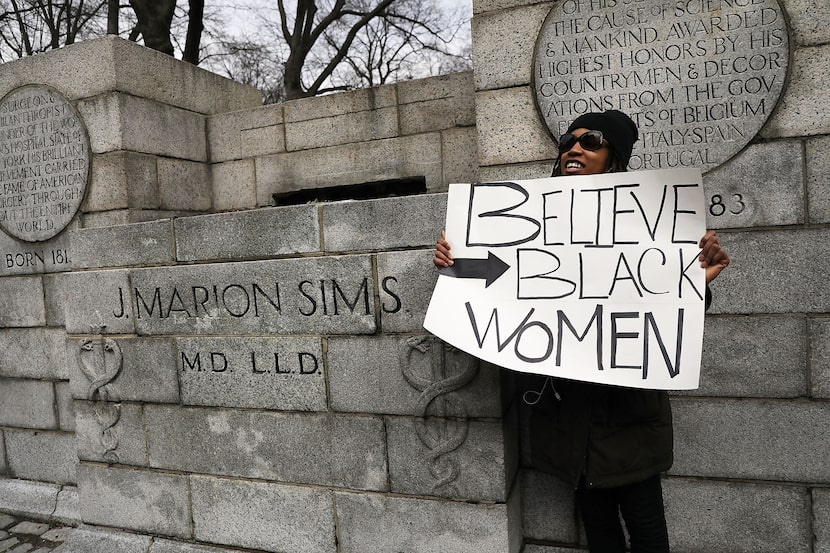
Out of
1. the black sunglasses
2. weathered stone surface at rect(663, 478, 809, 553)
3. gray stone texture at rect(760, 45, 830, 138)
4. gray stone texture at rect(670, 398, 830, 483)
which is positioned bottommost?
weathered stone surface at rect(663, 478, 809, 553)

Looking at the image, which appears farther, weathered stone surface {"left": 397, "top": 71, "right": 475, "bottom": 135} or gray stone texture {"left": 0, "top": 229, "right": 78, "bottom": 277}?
gray stone texture {"left": 0, "top": 229, "right": 78, "bottom": 277}

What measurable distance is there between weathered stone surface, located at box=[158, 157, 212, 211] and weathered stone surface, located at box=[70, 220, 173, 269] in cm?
188

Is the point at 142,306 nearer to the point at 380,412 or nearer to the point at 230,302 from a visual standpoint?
the point at 230,302

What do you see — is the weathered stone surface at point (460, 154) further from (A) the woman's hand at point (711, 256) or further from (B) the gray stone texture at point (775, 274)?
(A) the woman's hand at point (711, 256)

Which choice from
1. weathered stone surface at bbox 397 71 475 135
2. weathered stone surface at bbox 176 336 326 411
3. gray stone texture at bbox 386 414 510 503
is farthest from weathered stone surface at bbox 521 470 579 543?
weathered stone surface at bbox 397 71 475 135

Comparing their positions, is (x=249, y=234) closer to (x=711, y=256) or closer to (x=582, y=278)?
(x=582, y=278)

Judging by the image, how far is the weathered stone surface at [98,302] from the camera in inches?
140

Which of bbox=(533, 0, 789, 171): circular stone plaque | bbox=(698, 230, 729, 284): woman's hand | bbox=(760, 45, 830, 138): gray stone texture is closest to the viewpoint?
bbox=(698, 230, 729, 284): woman's hand

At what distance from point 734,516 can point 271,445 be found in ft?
8.43

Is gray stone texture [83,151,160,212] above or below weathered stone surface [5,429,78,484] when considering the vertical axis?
above

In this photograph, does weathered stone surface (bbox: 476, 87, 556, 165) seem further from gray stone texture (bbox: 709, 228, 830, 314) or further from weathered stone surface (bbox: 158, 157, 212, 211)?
weathered stone surface (bbox: 158, 157, 212, 211)

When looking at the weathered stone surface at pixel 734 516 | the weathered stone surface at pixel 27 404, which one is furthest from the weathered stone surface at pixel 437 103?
the weathered stone surface at pixel 27 404

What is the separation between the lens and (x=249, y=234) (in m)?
3.22

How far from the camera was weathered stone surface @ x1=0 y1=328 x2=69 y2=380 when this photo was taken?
17.2ft
